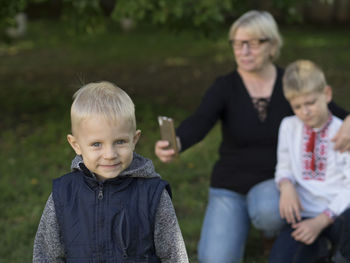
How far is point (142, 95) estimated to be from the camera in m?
8.65

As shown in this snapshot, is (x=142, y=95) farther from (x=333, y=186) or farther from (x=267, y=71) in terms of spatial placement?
(x=333, y=186)

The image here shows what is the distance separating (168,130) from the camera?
3246mm

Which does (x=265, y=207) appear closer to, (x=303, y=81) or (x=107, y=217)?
(x=303, y=81)

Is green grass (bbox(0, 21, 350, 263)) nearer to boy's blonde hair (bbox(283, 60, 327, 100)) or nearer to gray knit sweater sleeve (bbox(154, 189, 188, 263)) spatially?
gray knit sweater sleeve (bbox(154, 189, 188, 263))

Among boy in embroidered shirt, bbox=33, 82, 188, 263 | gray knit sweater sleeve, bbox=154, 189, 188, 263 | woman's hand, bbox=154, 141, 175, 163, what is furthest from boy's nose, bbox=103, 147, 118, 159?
woman's hand, bbox=154, 141, 175, 163

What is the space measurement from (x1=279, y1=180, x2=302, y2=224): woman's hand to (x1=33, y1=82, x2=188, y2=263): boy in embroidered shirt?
1217mm

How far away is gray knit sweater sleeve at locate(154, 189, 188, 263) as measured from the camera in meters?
2.38

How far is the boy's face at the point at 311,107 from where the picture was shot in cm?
336

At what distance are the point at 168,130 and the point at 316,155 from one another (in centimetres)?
95

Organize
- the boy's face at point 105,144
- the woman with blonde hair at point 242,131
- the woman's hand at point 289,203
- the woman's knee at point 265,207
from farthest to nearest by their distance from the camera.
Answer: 1. the woman with blonde hair at point 242,131
2. the woman's knee at point 265,207
3. the woman's hand at point 289,203
4. the boy's face at point 105,144

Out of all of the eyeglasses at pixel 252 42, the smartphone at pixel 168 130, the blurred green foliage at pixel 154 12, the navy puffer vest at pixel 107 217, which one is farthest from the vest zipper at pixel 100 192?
the blurred green foliage at pixel 154 12

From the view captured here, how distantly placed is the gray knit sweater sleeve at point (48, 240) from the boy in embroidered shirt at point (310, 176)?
5.01 ft

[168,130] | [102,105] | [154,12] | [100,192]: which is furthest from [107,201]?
[154,12]

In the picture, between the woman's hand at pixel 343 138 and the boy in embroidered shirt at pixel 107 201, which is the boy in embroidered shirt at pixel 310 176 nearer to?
the woman's hand at pixel 343 138
